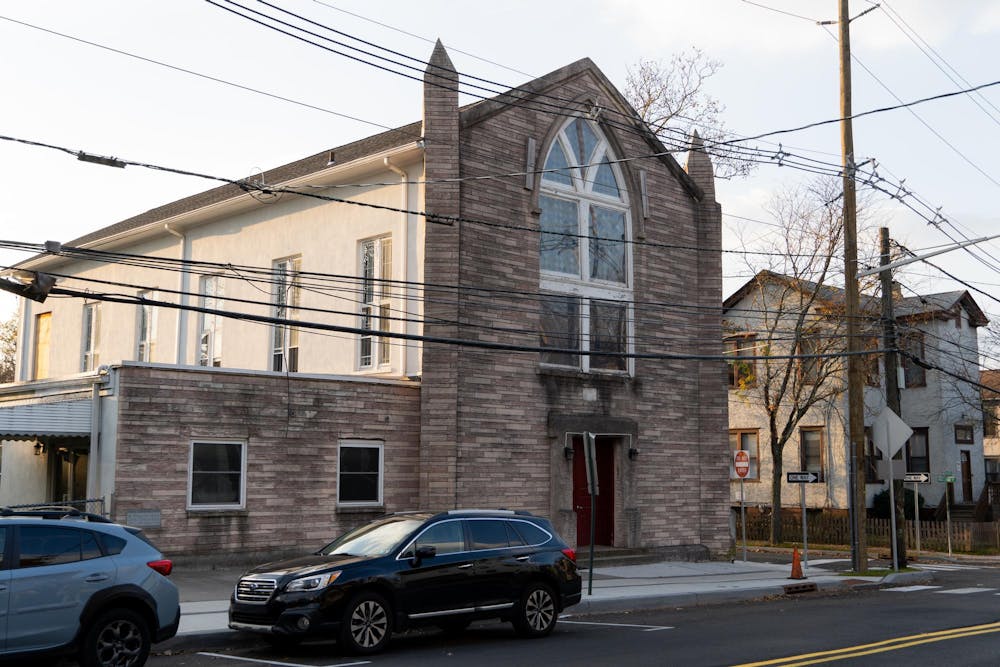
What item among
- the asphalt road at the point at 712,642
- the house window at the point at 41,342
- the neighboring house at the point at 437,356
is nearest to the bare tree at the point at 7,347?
the house window at the point at 41,342

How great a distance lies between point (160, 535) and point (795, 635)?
10363 mm

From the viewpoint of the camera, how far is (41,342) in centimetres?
3409

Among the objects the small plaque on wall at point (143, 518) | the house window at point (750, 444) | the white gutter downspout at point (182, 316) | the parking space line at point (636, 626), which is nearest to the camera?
the parking space line at point (636, 626)

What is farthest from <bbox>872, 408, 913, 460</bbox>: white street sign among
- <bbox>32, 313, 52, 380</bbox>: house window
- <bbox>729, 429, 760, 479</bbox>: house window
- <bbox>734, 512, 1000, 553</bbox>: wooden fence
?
<bbox>32, 313, 52, 380</bbox>: house window

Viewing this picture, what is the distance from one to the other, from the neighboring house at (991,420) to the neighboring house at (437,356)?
15107mm

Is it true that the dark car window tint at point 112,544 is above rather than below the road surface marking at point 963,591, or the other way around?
above

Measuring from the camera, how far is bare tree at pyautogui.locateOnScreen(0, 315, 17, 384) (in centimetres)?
6212

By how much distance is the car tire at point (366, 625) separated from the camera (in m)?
11.8

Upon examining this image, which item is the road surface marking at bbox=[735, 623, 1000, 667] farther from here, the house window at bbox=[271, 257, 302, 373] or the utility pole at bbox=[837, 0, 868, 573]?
the house window at bbox=[271, 257, 302, 373]

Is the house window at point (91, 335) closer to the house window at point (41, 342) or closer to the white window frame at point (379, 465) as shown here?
the house window at point (41, 342)

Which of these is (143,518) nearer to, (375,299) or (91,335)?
(375,299)

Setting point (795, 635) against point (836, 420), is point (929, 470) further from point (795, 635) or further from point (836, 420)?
point (795, 635)

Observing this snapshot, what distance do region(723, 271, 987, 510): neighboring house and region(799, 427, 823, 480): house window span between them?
39 millimetres

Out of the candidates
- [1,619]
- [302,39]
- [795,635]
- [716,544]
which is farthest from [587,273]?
[1,619]
